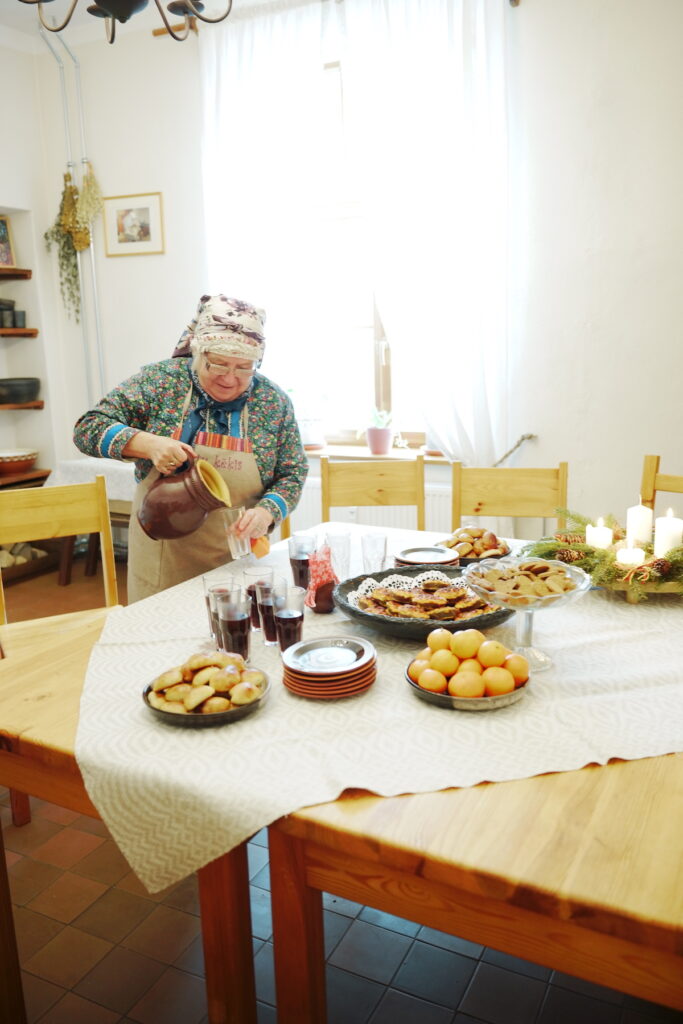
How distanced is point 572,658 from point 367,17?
3.19 m

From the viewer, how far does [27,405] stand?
444 centimetres

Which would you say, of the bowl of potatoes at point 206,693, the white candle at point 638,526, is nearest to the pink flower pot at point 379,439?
the white candle at point 638,526

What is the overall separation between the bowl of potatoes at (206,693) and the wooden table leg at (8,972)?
447mm

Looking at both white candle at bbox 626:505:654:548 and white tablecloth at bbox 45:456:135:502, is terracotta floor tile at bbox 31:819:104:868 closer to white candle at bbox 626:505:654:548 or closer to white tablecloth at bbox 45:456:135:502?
white candle at bbox 626:505:654:548

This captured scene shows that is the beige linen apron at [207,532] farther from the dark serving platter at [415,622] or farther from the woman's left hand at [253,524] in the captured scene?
the dark serving platter at [415,622]

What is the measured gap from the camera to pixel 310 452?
156 inches

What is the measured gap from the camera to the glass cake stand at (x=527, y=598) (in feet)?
4.18

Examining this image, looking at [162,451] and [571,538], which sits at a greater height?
[162,451]

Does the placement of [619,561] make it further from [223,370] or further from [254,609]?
[223,370]

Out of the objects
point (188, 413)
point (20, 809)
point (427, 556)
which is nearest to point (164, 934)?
point (20, 809)

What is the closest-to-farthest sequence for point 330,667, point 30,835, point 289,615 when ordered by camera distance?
point 330,667 → point 289,615 → point 30,835

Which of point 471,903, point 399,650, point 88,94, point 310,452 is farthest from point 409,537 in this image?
point 88,94

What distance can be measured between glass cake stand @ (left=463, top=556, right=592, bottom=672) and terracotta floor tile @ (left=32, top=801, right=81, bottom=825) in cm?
141

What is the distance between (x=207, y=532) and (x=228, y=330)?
53 centimetres
